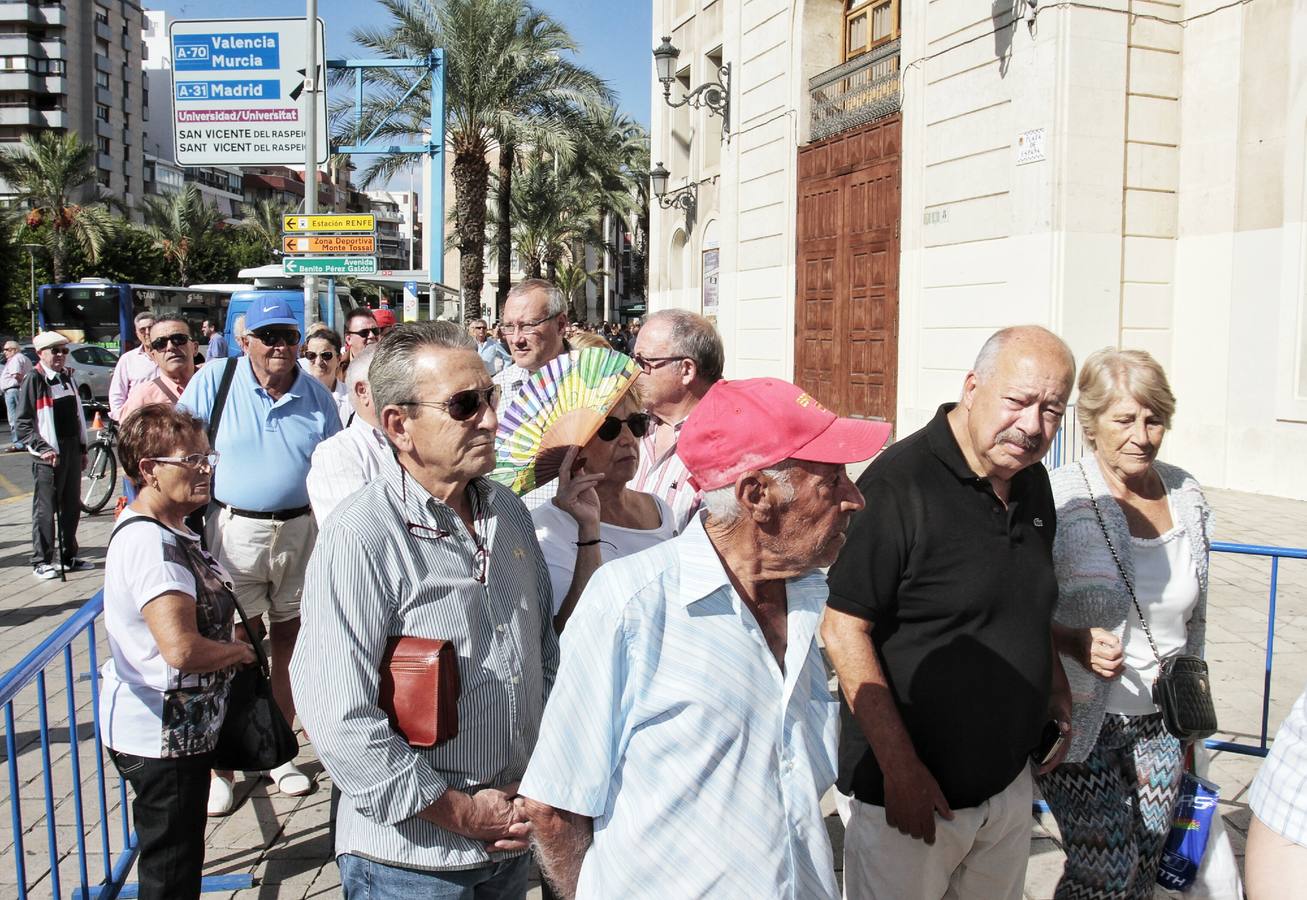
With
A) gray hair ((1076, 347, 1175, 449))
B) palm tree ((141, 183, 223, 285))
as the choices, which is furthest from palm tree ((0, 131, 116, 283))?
gray hair ((1076, 347, 1175, 449))

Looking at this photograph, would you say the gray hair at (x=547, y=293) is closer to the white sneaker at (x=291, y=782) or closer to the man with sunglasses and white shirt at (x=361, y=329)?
the white sneaker at (x=291, y=782)

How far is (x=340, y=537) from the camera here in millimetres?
2094

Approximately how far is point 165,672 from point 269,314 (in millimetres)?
2276

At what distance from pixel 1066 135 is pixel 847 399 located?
5.89 m

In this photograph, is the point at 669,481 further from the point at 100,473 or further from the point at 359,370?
the point at 100,473

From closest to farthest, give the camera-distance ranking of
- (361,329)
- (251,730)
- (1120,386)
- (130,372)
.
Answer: (1120,386) → (251,730) → (361,329) → (130,372)

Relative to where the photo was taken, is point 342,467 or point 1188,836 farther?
point 342,467

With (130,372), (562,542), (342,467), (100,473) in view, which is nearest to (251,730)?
(342,467)

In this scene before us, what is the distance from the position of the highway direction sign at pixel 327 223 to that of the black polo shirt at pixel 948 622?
10.4m

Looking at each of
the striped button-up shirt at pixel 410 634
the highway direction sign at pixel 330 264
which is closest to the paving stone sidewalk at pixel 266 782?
the striped button-up shirt at pixel 410 634

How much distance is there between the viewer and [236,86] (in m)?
13.2


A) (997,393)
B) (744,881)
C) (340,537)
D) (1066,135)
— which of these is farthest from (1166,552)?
(1066,135)

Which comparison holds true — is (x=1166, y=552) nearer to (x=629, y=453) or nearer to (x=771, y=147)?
(x=629, y=453)

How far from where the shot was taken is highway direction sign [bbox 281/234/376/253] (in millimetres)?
11938
